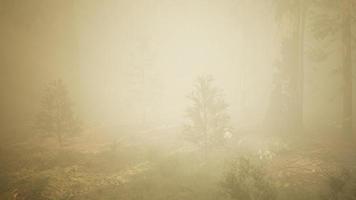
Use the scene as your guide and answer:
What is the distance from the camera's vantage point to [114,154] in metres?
17.5

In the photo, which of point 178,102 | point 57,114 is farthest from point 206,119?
point 178,102

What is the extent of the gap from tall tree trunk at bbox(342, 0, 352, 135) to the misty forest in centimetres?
7

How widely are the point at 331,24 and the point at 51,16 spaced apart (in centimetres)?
6255

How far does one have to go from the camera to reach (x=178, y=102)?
57875mm

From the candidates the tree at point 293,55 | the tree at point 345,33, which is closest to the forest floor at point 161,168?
the tree at point 345,33

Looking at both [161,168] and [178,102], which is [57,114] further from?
[178,102]

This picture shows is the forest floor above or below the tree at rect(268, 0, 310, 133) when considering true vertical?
below

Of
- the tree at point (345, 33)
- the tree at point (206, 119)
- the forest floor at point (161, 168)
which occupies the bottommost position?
the forest floor at point (161, 168)

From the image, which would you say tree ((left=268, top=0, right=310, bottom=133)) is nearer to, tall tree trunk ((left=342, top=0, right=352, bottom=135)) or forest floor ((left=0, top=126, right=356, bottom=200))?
forest floor ((left=0, top=126, right=356, bottom=200))

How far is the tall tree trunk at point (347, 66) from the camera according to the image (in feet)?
48.7

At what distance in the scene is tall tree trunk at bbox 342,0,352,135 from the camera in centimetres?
1485

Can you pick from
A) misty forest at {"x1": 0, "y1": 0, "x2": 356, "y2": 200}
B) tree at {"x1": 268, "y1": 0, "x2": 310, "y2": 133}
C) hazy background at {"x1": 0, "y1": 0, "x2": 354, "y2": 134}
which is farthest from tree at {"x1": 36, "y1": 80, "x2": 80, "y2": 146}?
tree at {"x1": 268, "y1": 0, "x2": 310, "y2": 133}

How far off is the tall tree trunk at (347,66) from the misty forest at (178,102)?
7cm

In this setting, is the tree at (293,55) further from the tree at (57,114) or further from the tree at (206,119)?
the tree at (57,114)
